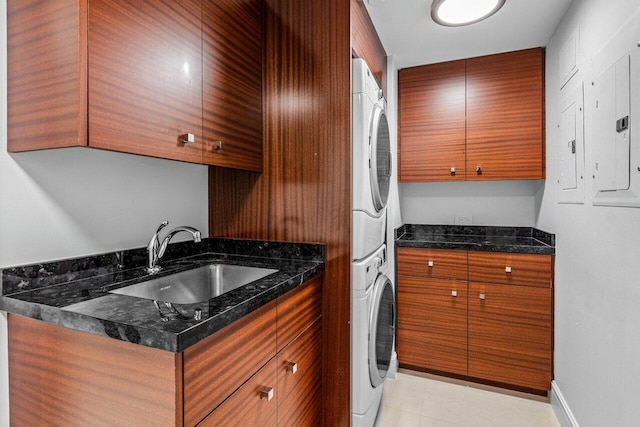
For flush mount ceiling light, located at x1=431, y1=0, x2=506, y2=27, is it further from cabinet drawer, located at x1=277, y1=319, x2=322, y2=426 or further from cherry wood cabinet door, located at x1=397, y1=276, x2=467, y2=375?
cabinet drawer, located at x1=277, y1=319, x2=322, y2=426

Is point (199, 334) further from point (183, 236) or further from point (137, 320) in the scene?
point (183, 236)

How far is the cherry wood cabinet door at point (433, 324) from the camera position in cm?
245

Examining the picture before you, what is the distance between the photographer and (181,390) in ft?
2.57

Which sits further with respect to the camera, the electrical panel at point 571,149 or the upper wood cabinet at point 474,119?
the upper wood cabinet at point 474,119

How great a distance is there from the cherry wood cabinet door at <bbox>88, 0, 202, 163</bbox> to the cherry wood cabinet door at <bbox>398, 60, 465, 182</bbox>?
77.3 inches

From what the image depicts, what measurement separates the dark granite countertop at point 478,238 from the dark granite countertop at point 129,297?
4.13 feet

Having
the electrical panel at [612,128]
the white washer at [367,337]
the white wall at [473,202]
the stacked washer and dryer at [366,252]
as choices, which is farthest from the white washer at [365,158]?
the white wall at [473,202]

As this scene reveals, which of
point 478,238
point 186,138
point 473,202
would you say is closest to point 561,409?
point 478,238

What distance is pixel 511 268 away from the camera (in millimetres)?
2297

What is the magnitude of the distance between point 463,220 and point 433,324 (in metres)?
0.98

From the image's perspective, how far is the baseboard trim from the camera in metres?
1.83

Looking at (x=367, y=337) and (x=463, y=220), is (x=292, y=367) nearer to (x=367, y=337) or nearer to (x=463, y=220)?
(x=367, y=337)

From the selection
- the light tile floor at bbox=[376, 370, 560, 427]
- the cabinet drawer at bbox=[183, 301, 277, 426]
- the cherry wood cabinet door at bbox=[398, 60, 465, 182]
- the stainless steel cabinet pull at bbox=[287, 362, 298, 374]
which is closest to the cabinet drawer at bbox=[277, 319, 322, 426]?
the stainless steel cabinet pull at bbox=[287, 362, 298, 374]

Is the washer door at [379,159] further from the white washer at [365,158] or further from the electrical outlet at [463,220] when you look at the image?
the electrical outlet at [463,220]
